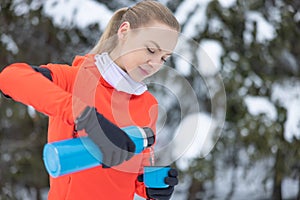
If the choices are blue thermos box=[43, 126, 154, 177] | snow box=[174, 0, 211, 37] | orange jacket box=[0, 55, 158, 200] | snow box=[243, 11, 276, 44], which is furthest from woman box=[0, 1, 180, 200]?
snow box=[243, 11, 276, 44]

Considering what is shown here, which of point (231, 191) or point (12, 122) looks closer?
point (12, 122)

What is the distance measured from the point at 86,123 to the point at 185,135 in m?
0.44

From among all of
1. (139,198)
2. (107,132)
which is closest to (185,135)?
(139,198)

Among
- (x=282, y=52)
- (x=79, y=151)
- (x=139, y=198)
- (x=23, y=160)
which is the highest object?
(x=79, y=151)

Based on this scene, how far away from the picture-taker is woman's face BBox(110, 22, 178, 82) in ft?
3.51

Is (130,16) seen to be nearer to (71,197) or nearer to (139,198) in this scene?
(71,197)

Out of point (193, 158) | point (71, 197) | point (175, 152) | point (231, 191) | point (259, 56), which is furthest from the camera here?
point (231, 191)

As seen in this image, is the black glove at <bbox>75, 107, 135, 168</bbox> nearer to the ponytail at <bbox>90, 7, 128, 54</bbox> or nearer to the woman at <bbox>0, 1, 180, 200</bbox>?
the woman at <bbox>0, 1, 180, 200</bbox>

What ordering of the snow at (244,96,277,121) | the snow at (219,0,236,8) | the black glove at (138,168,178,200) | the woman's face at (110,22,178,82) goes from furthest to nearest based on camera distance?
the snow at (244,96,277,121), the snow at (219,0,236,8), the black glove at (138,168,178,200), the woman's face at (110,22,178,82)

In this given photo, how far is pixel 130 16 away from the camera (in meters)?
1.15

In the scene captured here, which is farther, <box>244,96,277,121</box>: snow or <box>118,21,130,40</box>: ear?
<box>244,96,277,121</box>: snow

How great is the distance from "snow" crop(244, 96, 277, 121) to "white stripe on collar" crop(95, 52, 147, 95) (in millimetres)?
2190

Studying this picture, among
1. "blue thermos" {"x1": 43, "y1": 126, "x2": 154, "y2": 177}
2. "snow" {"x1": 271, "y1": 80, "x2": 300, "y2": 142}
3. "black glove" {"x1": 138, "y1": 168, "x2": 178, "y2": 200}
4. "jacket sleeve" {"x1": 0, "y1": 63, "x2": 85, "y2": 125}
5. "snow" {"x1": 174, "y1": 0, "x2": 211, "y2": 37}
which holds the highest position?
"jacket sleeve" {"x1": 0, "y1": 63, "x2": 85, "y2": 125}

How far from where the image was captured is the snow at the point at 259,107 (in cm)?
323
